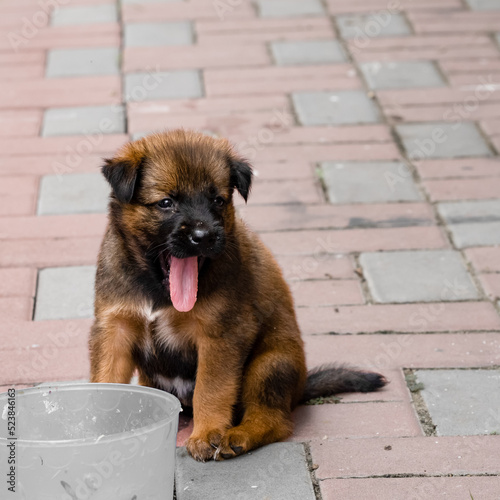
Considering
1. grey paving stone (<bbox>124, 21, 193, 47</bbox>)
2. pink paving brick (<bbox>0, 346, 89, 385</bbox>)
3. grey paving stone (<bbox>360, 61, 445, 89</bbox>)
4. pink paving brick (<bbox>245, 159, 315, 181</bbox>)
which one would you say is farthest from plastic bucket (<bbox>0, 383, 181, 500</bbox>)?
grey paving stone (<bbox>124, 21, 193, 47</bbox>)

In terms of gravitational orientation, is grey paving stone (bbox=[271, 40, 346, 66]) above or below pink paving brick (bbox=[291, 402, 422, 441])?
below

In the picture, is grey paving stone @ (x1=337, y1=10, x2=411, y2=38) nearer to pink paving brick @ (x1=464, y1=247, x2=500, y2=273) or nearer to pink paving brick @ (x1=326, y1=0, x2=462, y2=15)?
pink paving brick @ (x1=326, y1=0, x2=462, y2=15)

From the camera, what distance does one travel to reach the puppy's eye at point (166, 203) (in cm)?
308

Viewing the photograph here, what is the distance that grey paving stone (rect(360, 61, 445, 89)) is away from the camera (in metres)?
6.87

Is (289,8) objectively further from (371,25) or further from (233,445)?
(233,445)

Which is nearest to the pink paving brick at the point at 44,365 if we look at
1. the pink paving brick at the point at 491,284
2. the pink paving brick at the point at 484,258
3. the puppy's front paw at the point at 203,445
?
the puppy's front paw at the point at 203,445

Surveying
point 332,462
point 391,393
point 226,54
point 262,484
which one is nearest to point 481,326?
point 391,393

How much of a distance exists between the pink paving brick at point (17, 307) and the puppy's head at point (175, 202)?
44.3 inches

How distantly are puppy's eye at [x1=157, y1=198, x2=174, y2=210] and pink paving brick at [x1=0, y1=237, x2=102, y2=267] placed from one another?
162 cm

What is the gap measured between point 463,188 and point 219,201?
104 inches

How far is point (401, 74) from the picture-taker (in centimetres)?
704

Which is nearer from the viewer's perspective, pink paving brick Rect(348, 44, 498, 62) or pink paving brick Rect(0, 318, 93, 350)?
pink paving brick Rect(0, 318, 93, 350)

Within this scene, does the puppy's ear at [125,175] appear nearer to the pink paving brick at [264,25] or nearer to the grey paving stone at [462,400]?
the grey paving stone at [462,400]

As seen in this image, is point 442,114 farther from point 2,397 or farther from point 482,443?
point 2,397
